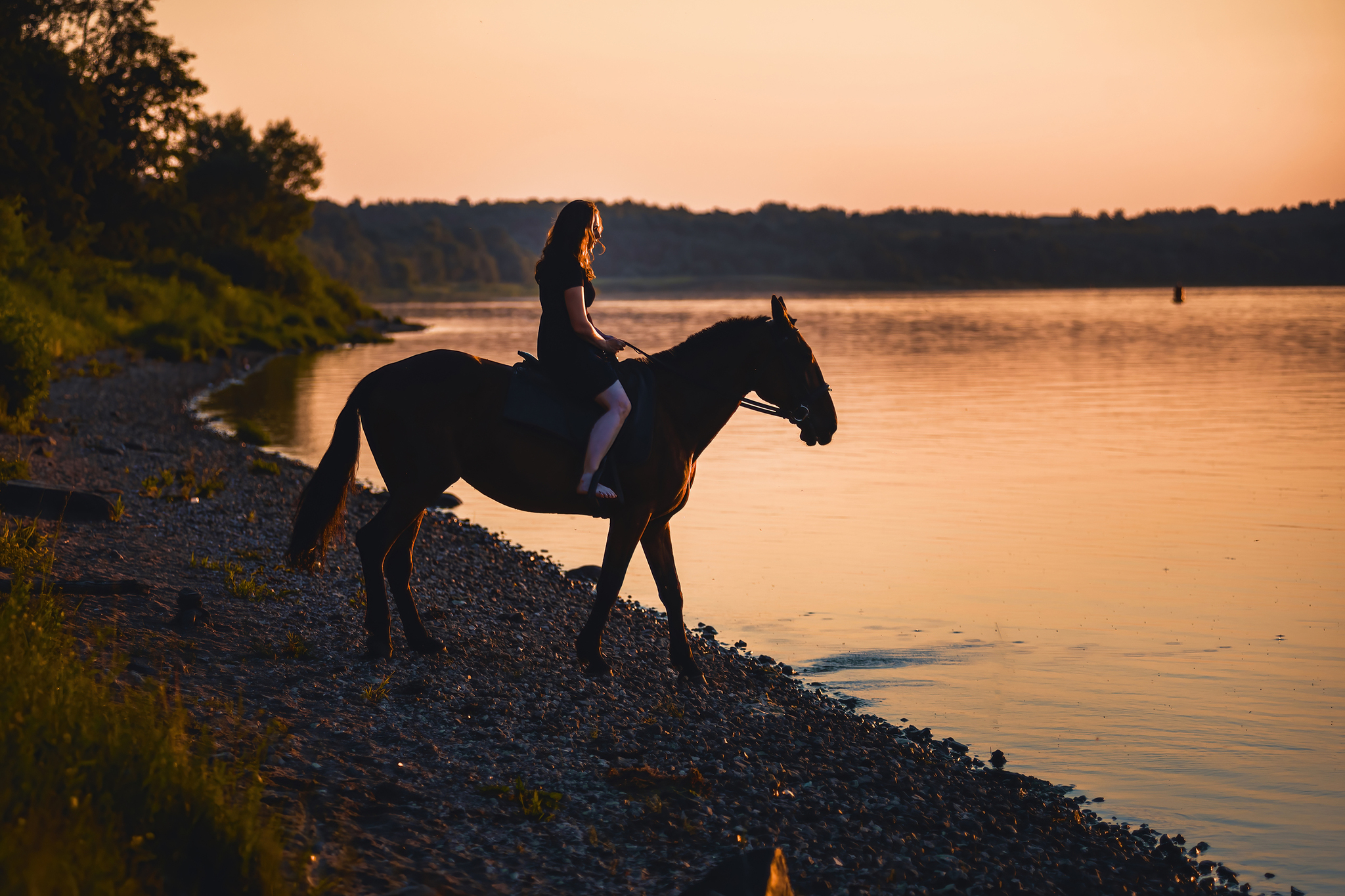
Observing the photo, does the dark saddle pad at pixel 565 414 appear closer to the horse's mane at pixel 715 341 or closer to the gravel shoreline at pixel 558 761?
the horse's mane at pixel 715 341

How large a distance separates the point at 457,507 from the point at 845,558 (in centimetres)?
633

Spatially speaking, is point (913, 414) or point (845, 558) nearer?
point (845, 558)

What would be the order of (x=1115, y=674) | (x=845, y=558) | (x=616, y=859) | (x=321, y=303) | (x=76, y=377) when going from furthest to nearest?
1. (x=321, y=303)
2. (x=76, y=377)
3. (x=845, y=558)
4. (x=1115, y=674)
5. (x=616, y=859)

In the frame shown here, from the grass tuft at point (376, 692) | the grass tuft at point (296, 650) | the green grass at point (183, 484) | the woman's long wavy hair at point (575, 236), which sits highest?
the woman's long wavy hair at point (575, 236)

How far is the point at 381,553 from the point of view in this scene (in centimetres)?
816

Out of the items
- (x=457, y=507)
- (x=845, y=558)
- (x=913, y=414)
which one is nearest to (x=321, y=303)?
(x=913, y=414)

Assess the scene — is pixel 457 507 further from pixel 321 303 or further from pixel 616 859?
pixel 321 303

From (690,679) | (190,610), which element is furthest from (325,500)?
(690,679)

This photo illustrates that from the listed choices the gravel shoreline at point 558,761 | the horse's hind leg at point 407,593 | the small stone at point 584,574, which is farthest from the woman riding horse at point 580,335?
the small stone at point 584,574

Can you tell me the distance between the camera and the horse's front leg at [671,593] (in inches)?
337

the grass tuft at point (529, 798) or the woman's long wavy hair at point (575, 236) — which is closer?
the grass tuft at point (529, 798)

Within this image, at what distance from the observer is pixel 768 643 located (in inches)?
422

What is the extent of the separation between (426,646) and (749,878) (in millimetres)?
4248

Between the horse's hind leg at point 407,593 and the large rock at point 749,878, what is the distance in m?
3.97
